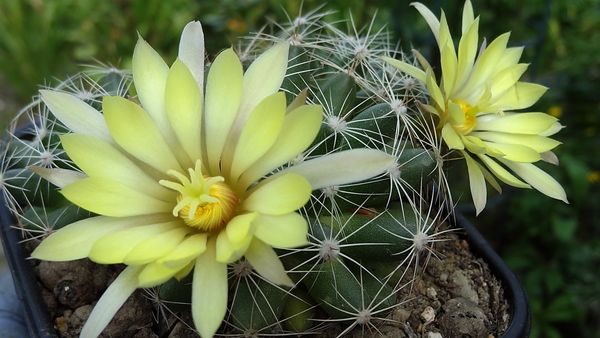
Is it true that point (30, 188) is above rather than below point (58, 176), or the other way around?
below

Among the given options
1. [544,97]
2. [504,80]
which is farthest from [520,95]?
[544,97]

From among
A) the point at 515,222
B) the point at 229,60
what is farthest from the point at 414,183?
the point at 515,222

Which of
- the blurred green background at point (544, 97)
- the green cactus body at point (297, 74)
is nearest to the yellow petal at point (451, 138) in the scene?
the green cactus body at point (297, 74)

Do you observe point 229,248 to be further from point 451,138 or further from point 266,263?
point 451,138

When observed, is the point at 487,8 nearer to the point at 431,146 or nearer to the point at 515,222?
the point at 515,222

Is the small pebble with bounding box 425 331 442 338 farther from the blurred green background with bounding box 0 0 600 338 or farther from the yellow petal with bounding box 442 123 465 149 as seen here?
the blurred green background with bounding box 0 0 600 338

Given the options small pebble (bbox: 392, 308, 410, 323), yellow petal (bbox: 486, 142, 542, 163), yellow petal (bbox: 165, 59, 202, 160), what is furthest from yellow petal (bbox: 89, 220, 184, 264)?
yellow petal (bbox: 486, 142, 542, 163)
